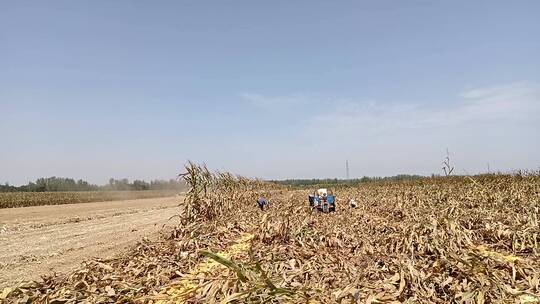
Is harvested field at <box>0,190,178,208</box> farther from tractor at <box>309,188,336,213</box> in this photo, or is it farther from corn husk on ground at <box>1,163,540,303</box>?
corn husk on ground at <box>1,163,540,303</box>

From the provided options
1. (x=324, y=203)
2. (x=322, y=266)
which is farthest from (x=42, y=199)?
(x=322, y=266)

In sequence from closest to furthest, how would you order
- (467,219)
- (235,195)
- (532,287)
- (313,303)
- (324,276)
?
1. (313,303)
2. (532,287)
3. (324,276)
4. (467,219)
5. (235,195)

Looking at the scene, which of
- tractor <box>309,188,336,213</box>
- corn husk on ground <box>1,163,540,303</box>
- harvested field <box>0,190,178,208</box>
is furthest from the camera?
harvested field <box>0,190,178,208</box>

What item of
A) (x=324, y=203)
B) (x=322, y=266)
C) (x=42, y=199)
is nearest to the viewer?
(x=322, y=266)

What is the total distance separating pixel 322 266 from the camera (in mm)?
4742

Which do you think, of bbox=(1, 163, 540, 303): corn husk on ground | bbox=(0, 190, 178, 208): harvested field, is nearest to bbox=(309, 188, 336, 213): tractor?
bbox=(1, 163, 540, 303): corn husk on ground

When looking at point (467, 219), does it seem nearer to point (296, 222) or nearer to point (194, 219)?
point (296, 222)

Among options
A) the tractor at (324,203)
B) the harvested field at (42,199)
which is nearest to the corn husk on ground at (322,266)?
the tractor at (324,203)

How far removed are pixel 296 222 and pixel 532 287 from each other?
12.8 ft

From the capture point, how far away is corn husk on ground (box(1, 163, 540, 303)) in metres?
3.80

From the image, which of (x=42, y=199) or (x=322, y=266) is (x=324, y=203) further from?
(x=42, y=199)

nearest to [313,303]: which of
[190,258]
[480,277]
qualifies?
[480,277]

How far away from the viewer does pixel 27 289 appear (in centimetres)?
495

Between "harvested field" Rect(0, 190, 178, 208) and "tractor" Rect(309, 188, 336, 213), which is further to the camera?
"harvested field" Rect(0, 190, 178, 208)
